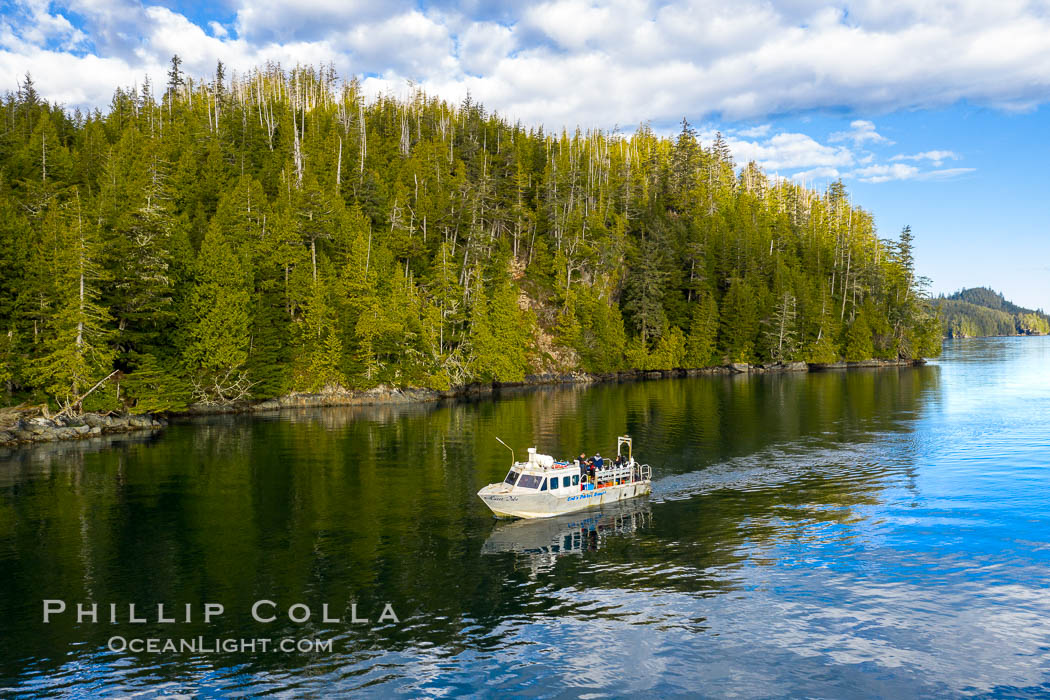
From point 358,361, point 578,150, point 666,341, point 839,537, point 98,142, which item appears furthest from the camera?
point 578,150

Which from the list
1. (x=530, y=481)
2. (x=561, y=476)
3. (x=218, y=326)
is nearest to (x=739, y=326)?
(x=218, y=326)

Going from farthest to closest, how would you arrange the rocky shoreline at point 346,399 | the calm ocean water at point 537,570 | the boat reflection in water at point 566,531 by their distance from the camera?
1. the rocky shoreline at point 346,399
2. the boat reflection in water at point 566,531
3. the calm ocean water at point 537,570

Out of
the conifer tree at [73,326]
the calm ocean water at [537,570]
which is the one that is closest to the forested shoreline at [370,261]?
the conifer tree at [73,326]

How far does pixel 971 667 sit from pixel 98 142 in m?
139

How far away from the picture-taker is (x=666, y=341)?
475ft

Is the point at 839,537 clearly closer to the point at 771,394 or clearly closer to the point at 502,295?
the point at 771,394

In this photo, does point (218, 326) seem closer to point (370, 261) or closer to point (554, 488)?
point (370, 261)

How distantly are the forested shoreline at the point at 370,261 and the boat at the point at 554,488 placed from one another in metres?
51.5

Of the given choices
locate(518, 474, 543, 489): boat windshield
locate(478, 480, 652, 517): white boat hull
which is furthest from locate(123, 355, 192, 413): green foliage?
locate(518, 474, 543, 489): boat windshield

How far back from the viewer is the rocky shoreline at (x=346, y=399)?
63562mm

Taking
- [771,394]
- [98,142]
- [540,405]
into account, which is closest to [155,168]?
[98,142]

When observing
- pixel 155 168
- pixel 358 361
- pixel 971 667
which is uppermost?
pixel 155 168

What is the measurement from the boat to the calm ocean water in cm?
130

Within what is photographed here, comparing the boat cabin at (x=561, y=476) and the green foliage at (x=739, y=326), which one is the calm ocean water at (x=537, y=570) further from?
the green foliage at (x=739, y=326)
